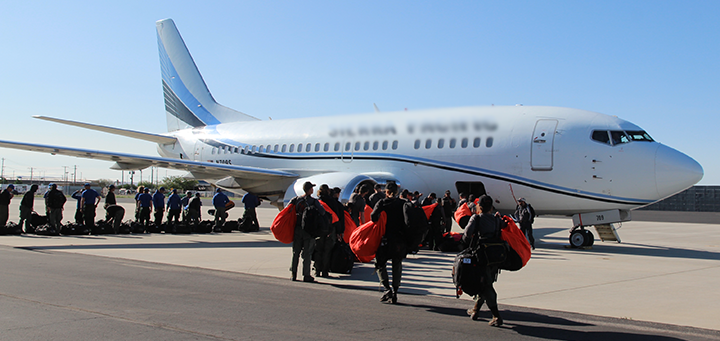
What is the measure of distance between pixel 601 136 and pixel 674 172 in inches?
74.6

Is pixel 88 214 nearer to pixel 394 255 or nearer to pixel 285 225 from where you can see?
pixel 285 225

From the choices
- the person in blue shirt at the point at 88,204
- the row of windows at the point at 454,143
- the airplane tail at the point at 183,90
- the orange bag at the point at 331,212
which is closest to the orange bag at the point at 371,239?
the orange bag at the point at 331,212

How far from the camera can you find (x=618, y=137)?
14734 mm

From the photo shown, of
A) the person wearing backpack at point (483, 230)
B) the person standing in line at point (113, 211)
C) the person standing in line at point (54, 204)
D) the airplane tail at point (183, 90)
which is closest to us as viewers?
the person wearing backpack at point (483, 230)

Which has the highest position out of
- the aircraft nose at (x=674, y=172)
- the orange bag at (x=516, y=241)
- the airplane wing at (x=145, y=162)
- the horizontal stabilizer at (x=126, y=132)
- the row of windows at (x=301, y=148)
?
the horizontal stabilizer at (x=126, y=132)

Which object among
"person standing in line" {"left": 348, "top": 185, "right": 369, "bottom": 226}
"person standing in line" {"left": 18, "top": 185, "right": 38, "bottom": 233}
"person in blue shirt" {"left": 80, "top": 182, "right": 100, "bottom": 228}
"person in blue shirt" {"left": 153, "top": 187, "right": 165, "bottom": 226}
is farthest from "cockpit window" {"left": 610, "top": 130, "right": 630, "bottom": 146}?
"person standing in line" {"left": 18, "top": 185, "right": 38, "bottom": 233}

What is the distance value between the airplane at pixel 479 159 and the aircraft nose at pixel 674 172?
2 cm

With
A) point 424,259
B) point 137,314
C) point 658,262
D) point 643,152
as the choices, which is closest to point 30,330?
point 137,314

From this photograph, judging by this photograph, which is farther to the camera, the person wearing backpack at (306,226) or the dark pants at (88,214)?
the dark pants at (88,214)

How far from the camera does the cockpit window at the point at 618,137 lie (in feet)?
48.1

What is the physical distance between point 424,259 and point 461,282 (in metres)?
6.30

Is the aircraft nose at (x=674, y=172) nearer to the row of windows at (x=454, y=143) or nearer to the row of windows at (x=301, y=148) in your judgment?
the row of windows at (x=454, y=143)

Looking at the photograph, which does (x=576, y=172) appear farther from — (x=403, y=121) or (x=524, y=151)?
(x=403, y=121)

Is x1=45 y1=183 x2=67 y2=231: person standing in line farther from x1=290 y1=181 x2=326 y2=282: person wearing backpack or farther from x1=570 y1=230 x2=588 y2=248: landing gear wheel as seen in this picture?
x1=570 y1=230 x2=588 y2=248: landing gear wheel
